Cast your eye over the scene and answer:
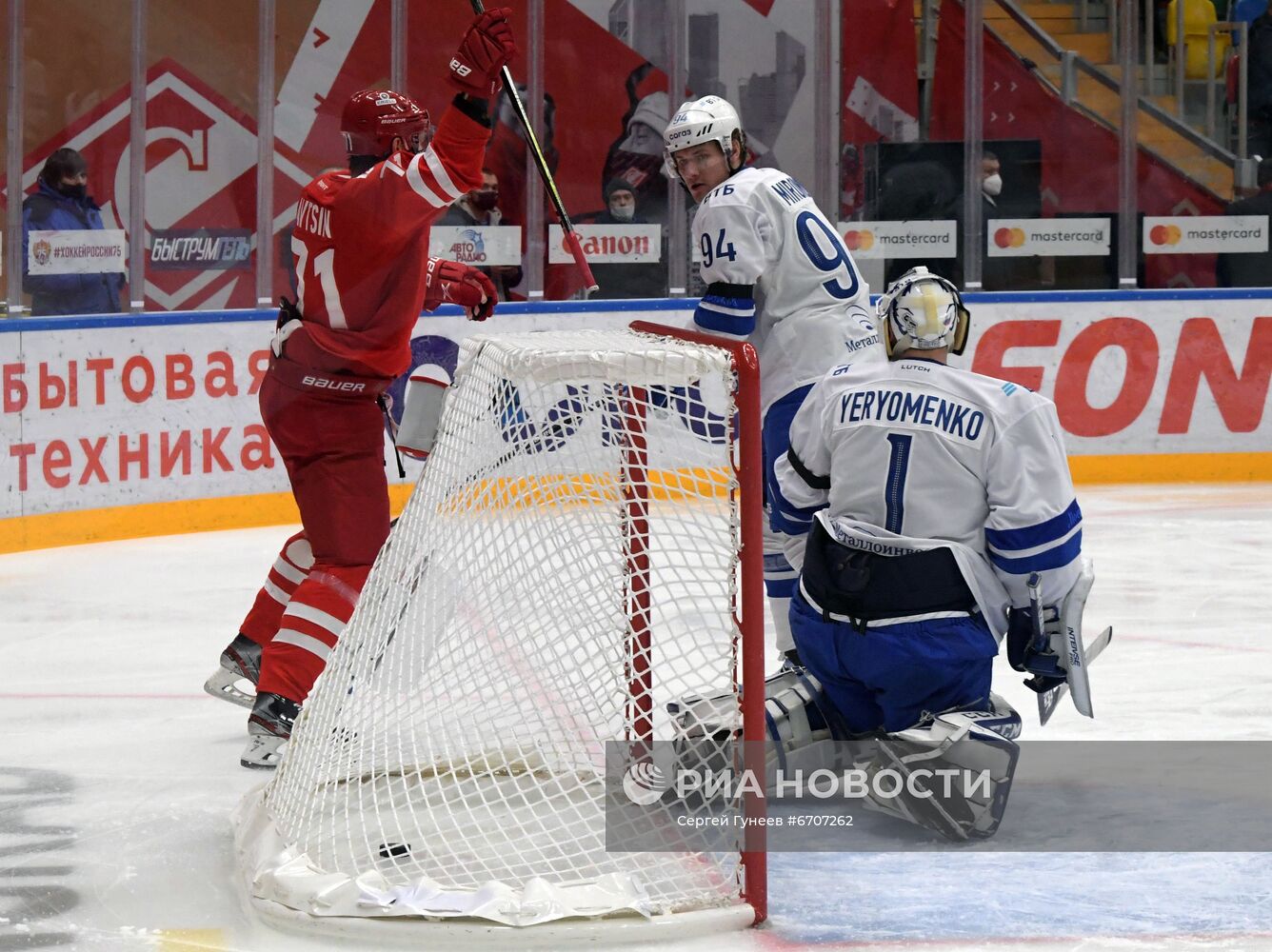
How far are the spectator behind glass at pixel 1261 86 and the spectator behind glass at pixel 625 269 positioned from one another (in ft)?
8.93

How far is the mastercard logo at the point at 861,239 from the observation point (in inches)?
320

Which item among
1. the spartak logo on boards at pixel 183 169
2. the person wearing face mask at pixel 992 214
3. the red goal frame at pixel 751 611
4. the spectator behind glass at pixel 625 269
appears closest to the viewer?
the red goal frame at pixel 751 611

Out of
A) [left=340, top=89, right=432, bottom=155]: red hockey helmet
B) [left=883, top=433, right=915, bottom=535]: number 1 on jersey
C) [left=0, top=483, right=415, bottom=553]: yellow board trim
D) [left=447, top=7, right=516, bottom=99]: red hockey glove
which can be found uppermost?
[left=447, top=7, right=516, bottom=99]: red hockey glove

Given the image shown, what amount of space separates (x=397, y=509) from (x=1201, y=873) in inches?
182

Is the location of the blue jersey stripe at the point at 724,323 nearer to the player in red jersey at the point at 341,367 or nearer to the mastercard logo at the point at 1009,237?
the player in red jersey at the point at 341,367

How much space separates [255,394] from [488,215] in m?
1.43

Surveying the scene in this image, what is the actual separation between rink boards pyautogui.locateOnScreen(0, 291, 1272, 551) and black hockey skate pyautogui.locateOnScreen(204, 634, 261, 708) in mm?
2546

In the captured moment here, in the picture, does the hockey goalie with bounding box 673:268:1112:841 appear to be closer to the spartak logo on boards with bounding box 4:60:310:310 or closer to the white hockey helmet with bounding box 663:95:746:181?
the white hockey helmet with bounding box 663:95:746:181

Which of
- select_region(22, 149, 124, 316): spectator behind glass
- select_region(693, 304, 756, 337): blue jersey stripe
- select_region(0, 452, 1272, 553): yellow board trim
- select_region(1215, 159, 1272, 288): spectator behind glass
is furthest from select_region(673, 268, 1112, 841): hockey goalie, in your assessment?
select_region(1215, 159, 1272, 288): spectator behind glass

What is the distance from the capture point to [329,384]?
372cm

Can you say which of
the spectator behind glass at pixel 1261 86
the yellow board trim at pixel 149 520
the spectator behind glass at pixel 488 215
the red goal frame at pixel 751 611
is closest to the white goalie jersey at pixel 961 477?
the red goal frame at pixel 751 611

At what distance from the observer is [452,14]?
7.81 m

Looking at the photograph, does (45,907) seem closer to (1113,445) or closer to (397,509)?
(397,509)

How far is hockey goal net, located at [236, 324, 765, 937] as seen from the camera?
2727mm
